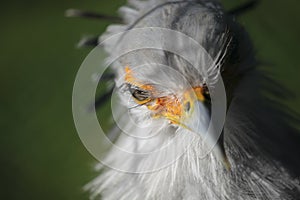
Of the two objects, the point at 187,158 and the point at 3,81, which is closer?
the point at 187,158

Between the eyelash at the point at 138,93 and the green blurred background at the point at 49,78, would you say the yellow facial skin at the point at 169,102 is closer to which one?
the eyelash at the point at 138,93

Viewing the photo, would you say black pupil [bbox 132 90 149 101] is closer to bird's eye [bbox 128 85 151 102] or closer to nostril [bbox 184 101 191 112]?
bird's eye [bbox 128 85 151 102]

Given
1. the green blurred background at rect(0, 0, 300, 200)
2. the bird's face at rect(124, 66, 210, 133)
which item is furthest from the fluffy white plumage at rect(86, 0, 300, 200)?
the green blurred background at rect(0, 0, 300, 200)

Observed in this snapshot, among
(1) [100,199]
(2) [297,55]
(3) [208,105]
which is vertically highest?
(3) [208,105]

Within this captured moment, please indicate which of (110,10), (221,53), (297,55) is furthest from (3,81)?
(221,53)

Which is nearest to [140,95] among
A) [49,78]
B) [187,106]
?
[187,106]

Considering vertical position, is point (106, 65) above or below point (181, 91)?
above

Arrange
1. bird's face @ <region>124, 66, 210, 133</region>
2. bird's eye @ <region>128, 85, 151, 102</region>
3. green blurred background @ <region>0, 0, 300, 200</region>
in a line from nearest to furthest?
bird's face @ <region>124, 66, 210, 133</region> → bird's eye @ <region>128, 85, 151, 102</region> → green blurred background @ <region>0, 0, 300, 200</region>

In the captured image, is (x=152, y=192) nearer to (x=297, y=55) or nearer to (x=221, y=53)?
(x=221, y=53)
